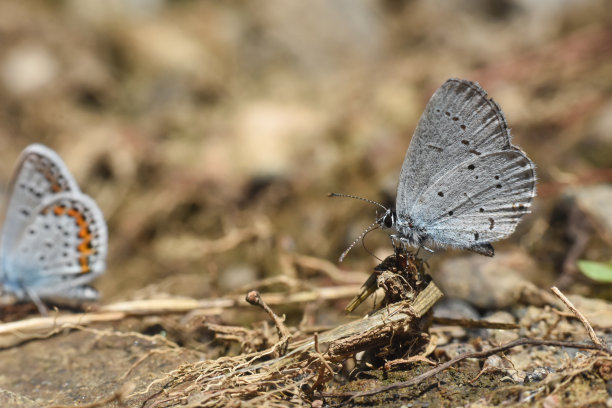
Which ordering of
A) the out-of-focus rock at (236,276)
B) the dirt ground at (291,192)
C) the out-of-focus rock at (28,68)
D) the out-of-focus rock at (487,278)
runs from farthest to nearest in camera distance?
the out-of-focus rock at (28,68)
the out-of-focus rock at (236,276)
the out-of-focus rock at (487,278)
the dirt ground at (291,192)

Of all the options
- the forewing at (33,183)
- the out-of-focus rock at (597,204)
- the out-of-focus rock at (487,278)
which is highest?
the forewing at (33,183)

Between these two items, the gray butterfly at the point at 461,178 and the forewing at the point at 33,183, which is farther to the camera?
the forewing at the point at 33,183

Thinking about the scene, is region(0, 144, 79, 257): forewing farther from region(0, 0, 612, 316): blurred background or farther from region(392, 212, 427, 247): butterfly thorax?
region(392, 212, 427, 247): butterfly thorax

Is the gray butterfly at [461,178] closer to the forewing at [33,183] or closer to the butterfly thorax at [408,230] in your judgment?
the butterfly thorax at [408,230]

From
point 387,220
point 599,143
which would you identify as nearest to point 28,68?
Answer: point 387,220

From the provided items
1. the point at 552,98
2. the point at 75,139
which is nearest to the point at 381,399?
the point at 552,98

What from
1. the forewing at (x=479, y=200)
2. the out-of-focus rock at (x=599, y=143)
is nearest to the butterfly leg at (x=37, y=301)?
the forewing at (x=479, y=200)

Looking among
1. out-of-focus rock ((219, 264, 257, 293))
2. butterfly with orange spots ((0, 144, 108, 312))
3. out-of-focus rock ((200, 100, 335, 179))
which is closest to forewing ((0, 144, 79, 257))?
butterfly with orange spots ((0, 144, 108, 312))
